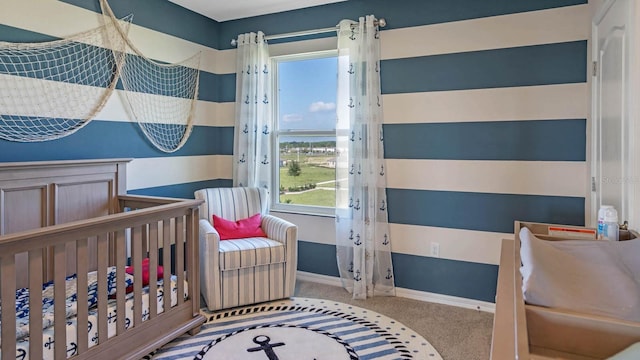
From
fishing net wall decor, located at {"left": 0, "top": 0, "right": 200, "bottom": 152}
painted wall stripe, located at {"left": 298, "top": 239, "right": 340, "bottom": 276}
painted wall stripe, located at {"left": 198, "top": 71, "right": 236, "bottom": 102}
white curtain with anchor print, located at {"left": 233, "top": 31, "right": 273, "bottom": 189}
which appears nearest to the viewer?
fishing net wall decor, located at {"left": 0, "top": 0, "right": 200, "bottom": 152}

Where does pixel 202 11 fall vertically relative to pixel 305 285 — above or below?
above

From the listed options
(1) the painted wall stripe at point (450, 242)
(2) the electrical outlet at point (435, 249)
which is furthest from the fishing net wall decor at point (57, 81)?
(2) the electrical outlet at point (435, 249)

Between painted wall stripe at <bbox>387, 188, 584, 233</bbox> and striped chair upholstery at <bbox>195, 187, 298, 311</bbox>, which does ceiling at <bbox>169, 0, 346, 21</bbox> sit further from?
painted wall stripe at <bbox>387, 188, 584, 233</bbox>

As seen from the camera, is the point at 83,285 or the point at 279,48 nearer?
the point at 83,285

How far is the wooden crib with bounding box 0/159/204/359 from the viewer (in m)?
1.61

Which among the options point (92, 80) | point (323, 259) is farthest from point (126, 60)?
point (323, 259)

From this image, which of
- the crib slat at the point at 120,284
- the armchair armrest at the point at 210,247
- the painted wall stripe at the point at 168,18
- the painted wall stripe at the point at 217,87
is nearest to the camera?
the crib slat at the point at 120,284

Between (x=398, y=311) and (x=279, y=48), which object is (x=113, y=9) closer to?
(x=279, y=48)

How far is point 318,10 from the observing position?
3406mm

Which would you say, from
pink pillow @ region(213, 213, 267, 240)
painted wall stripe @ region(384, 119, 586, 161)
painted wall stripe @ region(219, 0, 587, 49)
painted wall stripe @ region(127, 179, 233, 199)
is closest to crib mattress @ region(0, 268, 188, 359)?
pink pillow @ region(213, 213, 267, 240)

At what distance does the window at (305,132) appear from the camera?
3.54 m

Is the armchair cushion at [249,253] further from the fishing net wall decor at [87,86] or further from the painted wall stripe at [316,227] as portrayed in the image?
the fishing net wall decor at [87,86]

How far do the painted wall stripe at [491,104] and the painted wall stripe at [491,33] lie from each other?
1.02 feet

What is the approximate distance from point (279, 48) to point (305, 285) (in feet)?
7.01
